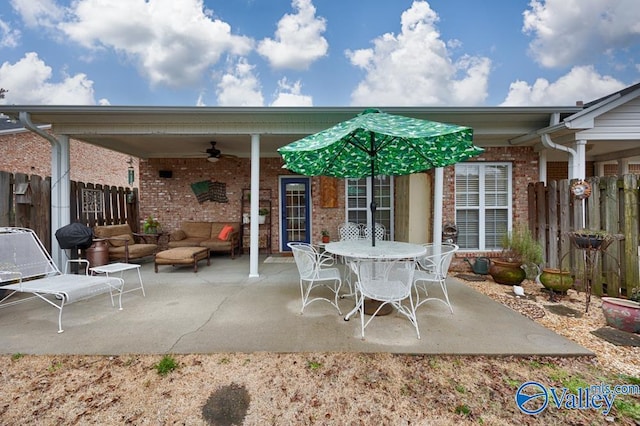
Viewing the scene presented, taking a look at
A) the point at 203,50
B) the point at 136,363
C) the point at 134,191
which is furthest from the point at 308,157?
the point at 203,50

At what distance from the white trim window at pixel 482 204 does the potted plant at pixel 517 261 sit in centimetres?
76

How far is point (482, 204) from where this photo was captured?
19.4 ft

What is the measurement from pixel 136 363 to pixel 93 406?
0.47m

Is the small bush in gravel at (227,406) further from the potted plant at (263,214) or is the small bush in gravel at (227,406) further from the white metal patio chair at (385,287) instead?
the potted plant at (263,214)

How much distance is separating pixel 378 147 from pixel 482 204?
3570 millimetres

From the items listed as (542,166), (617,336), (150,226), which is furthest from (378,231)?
(150,226)

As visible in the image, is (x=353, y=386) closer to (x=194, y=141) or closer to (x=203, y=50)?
(x=194, y=141)

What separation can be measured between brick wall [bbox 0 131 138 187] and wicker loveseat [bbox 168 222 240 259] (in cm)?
629

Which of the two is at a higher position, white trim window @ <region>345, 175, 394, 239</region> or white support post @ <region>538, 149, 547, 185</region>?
white support post @ <region>538, 149, 547, 185</region>

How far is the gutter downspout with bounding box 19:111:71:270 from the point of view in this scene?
4965 mm

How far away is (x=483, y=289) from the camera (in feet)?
15.1

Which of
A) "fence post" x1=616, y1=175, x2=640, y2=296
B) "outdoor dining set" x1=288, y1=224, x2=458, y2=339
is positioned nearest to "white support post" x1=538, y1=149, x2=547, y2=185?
"fence post" x1=616, y1=175, x2=640, y2=296

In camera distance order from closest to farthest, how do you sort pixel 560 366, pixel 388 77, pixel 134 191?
pixel 560 366 < pixel 134 191 < pixel 388 77

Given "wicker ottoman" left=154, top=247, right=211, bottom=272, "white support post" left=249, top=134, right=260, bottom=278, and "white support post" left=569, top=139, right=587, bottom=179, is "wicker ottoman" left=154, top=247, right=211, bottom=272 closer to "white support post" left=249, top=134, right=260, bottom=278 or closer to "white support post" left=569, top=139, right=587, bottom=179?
"white support post" left=249, top=134, right=260, bottom=278
